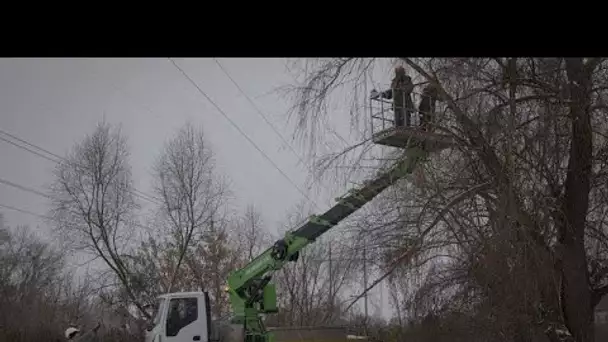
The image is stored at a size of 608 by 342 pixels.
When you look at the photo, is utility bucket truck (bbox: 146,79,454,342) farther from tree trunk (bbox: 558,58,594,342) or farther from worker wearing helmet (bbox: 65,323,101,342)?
tree trunk (bbox: 558,58,594,342)

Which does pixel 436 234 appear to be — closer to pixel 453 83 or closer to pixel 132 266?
pixel 453 83

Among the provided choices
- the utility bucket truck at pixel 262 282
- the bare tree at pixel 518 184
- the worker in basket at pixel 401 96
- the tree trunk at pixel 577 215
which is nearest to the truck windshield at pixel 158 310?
the utility bucket truck at pixel 262 282

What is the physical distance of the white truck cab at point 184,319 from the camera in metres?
12.6

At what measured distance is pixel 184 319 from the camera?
1275cm

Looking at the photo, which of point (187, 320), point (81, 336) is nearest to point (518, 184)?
point (187, 320)

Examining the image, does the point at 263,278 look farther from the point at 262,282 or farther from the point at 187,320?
the point at 187,320

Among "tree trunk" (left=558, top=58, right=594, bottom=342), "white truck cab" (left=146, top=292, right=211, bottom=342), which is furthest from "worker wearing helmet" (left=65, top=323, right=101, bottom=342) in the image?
"tree trunk" (left=558, top=58, right=594, bottom=342)

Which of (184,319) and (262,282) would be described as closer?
(184,319)

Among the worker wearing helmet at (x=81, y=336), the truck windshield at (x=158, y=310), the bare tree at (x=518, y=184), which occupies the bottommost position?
the worker wearing helmet at (x=81, y=336)

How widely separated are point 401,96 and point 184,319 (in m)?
5.82

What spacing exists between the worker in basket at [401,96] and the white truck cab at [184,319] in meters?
5.19

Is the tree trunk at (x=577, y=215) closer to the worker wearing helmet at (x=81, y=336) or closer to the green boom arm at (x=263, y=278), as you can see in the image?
the green boom arm at (x=263, y=278)

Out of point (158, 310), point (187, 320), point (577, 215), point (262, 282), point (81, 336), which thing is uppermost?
point (577, 215)
